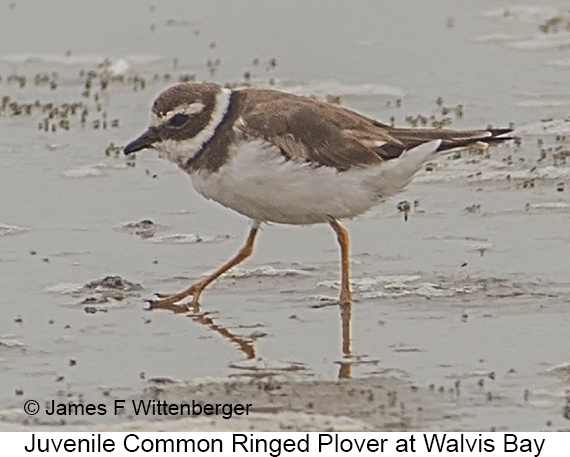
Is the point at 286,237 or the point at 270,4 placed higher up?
the point at 270,4

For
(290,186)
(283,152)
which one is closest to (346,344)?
(290,186)

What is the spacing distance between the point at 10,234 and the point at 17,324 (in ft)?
6.81

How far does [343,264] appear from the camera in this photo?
958 centimetres

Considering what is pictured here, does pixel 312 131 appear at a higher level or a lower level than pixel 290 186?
higher

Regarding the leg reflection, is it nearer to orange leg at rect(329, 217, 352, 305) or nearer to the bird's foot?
the bird's foot

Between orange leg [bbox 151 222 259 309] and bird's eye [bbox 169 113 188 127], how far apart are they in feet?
3.16

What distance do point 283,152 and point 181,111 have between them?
0.71m
